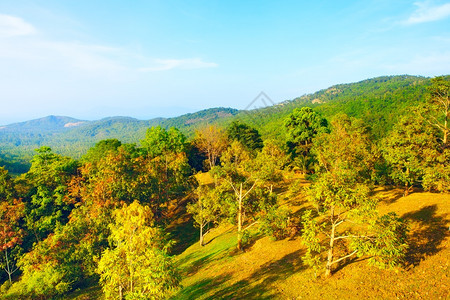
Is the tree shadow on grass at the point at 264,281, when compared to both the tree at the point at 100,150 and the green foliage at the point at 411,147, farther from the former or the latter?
the tree at the point at 100,150

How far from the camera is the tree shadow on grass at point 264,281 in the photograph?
17406 millimetres

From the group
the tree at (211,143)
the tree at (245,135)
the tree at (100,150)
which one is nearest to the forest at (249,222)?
the tree at (100,150)

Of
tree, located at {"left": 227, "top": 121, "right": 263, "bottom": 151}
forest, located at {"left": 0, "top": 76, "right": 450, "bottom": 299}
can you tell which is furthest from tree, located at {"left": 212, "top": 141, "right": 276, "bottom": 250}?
tree, located at {"left": 227, "top": 121, "right": 263, "bottom": 151}

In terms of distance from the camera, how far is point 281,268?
1986 cm

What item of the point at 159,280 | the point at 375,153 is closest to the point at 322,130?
the point at 375,153

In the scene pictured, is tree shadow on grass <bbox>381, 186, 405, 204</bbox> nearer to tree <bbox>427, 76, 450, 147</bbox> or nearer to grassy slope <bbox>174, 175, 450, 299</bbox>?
grassy slope <bbox>174, 175, 450, 299</bbox>

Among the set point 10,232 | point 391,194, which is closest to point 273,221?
point 391,194

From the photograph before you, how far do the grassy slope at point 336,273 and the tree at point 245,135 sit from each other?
42.9 metres

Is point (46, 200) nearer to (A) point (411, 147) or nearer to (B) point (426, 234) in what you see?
(B) point (426, 234)

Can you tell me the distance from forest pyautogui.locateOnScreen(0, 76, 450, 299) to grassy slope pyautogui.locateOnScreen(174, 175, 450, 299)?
0.39 ft

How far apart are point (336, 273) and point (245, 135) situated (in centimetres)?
5450

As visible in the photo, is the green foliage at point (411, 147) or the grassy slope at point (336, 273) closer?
the grassy slope at point (336, 273)

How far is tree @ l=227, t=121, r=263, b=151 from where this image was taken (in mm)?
69812

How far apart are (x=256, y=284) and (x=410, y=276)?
10.1 meters
